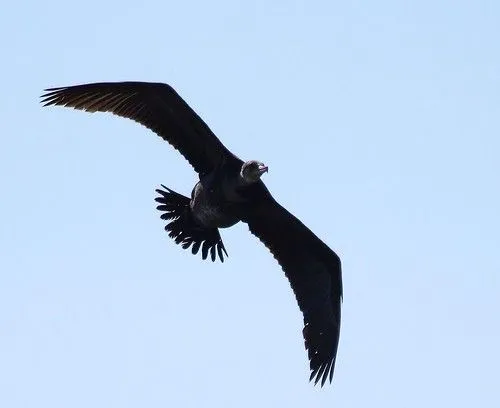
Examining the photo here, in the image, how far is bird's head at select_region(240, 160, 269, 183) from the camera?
16688 millimetres

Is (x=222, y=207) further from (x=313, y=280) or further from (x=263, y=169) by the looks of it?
(x=313, y=280)

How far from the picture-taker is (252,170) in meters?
16.8

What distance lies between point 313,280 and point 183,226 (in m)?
2.06

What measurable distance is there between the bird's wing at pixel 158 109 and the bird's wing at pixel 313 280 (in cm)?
130

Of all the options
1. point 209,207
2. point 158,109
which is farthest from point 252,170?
point 158,109

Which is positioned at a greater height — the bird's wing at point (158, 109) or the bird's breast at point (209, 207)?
the bird's wing at point (158, 109)

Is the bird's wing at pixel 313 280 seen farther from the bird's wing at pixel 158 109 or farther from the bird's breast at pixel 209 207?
the bird's wing at pixel 158 109

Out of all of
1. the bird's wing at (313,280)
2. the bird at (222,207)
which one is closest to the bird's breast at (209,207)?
the bird at (222,207)

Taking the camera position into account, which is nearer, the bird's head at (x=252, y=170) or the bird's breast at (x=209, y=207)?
the bird's head at (x=252, y=170)

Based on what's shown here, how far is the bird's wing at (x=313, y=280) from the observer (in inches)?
729

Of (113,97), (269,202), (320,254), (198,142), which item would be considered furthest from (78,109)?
(320,254)

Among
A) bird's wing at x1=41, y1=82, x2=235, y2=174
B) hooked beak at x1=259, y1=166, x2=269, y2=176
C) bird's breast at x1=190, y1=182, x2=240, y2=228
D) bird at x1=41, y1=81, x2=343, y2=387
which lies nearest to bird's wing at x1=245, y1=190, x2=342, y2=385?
bird at x1=41, y1=81, x2=343, y2=387

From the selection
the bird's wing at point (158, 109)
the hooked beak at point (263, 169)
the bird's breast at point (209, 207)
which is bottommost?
the bird's breast at point (209, 207)

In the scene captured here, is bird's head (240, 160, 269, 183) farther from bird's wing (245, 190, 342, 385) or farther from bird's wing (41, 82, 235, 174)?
bird's wing (245, 190, 342, 385)
